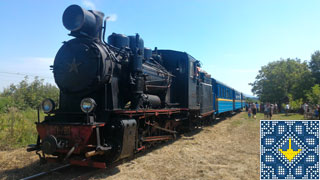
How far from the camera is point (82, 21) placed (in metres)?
5.89

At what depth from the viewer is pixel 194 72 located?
11.4 metres

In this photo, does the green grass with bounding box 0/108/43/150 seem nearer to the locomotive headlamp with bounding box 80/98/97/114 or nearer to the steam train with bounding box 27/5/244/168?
the steam train with bounding box 27/5/244/168

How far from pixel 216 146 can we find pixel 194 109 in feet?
8.02

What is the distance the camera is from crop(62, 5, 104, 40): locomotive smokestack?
594 cm

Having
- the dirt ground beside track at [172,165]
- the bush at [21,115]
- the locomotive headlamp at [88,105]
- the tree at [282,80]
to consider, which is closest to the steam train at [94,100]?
the locomotive headlamp at [88,105]

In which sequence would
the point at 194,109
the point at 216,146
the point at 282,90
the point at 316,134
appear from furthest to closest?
the point at 282,90, the point at 194,109, the point at 216,146, the point at 316,134

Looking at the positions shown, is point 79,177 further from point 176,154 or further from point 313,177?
point 313,177

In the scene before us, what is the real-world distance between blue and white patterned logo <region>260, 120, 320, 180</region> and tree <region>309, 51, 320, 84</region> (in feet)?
146

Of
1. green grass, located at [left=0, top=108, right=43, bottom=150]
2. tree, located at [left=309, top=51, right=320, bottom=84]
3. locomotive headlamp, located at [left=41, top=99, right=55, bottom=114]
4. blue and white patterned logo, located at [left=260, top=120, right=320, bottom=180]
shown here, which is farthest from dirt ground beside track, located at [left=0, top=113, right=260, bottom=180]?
tree, located at [left=309, top=51, right=320, bottom=84]

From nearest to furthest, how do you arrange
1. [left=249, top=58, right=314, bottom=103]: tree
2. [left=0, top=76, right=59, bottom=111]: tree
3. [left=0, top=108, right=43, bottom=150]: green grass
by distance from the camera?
[left=0, top=108, right=43, bottom=150]: green grass
[left=0, top=76, right=59, bottom=111]: tree
[left=249, top=58, right=314, bottom=103]: tree

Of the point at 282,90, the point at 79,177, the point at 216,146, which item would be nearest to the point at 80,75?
the point at 79,177

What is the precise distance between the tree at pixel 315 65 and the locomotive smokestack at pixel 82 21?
46723mm

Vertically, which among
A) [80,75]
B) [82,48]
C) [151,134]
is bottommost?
[151,134]

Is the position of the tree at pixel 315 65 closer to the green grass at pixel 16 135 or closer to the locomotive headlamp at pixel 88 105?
the green grass at pixel 16 135
